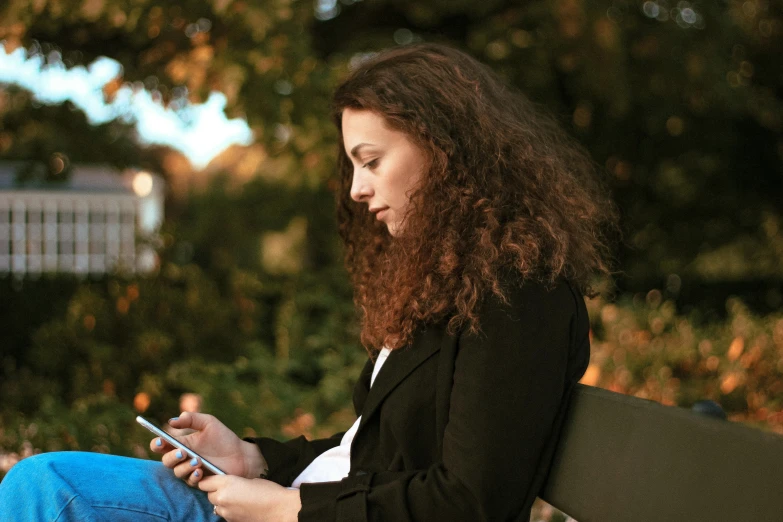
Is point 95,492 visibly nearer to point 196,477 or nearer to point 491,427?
point 196,477

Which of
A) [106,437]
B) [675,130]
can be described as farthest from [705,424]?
[675,130]

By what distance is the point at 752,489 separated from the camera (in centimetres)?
113

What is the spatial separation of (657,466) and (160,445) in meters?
1.00

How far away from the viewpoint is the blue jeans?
1.68 metres

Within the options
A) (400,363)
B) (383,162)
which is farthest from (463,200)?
(400,363)

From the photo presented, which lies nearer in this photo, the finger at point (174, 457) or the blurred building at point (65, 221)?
the finger at point (174, 457)

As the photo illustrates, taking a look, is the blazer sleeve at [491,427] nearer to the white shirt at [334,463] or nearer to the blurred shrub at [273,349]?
the white shirt at [334,463]

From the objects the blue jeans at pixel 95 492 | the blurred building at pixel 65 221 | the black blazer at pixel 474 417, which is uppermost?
the black blazer at pixel 474 417

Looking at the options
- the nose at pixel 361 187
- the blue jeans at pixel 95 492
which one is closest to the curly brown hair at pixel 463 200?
the nose at pixel 361 187

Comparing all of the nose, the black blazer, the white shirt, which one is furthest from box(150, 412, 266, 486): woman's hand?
the nose

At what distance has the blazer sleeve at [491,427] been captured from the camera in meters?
1.46

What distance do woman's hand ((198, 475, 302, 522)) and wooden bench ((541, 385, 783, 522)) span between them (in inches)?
19.7

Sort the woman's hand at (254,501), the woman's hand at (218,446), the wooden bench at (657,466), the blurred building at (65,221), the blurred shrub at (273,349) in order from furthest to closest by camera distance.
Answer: the blurred building at (65,221)
the blurred shrub at (273,349)
the woman's hand at (218,446)
the woman's hand at (254,501)
the wooden bench at (657,466)

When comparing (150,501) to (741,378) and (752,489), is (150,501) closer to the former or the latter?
(752,489)
